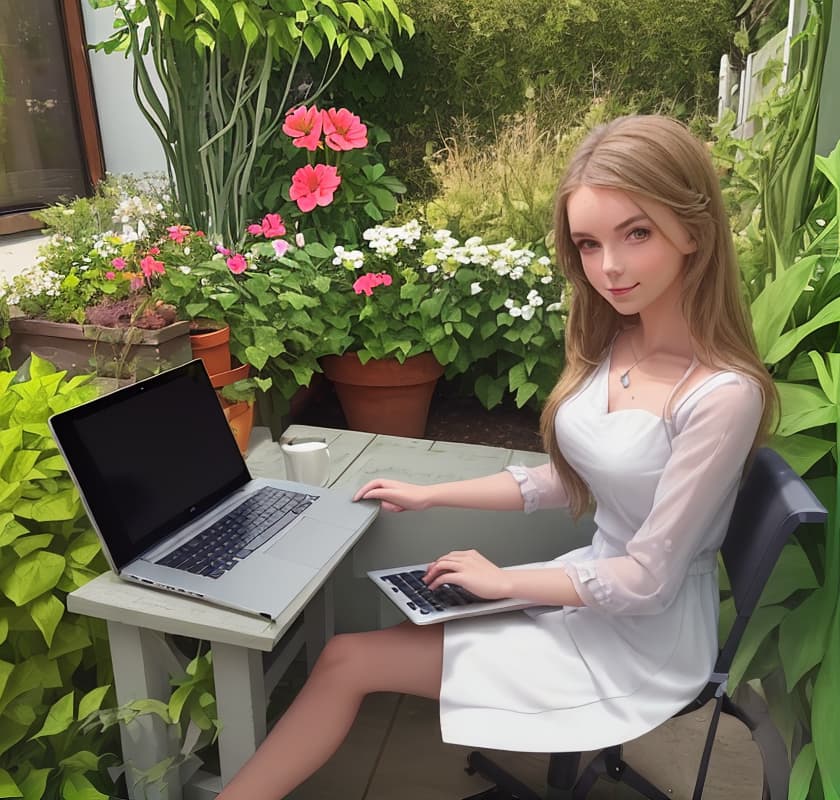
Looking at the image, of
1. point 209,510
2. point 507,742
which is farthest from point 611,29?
point 507,742

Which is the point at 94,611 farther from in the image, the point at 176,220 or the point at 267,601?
the point at 176,220

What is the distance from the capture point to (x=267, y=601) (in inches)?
44.1

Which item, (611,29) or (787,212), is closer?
(787,212)

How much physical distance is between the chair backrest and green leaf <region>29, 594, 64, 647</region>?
1059 millimetres

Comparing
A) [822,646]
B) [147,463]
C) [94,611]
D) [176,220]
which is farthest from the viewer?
[176,220]

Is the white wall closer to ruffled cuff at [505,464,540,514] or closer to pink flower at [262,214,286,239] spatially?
pink flower at [262,214,286,239]

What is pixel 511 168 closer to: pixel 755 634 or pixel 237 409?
pixel 237 409

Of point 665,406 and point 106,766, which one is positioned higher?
point 665,406

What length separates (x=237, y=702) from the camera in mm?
1221

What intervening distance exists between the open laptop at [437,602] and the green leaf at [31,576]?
1.74ft

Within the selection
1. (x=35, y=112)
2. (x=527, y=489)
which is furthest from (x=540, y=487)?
(x=35, y=112)

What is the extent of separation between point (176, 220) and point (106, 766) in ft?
6.66

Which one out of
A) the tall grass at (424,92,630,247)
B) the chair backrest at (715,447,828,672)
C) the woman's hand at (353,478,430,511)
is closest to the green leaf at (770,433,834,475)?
the chair backrest at (715,447,828,672)

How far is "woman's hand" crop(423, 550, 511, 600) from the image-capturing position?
1.17 m
